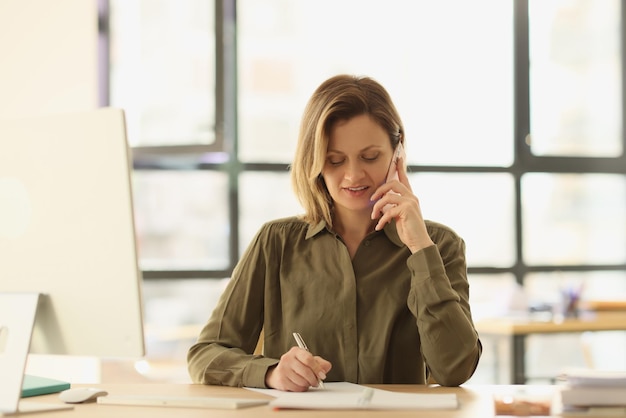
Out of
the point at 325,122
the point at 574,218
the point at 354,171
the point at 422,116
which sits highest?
the point at 422,116

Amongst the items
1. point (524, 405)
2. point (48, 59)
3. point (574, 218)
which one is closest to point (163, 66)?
point (48, 59)

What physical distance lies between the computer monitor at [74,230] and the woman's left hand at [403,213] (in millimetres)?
681

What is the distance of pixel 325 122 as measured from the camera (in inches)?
77.8

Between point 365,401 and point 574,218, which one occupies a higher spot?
point 574,218

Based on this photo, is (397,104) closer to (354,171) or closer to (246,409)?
(354,171)

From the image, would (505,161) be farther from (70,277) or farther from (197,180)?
(70,277)

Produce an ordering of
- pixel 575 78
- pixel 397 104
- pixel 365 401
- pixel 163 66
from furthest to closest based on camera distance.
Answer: pixel 575 78 < pixel 397 104 < pixel 163 66 < pixel 365 401

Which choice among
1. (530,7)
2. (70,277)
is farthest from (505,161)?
(70,277)

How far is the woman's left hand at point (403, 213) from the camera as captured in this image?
188 centimetres

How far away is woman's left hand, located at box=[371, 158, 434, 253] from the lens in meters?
1.88

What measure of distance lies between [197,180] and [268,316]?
257 cm

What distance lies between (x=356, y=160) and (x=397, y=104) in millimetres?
2796

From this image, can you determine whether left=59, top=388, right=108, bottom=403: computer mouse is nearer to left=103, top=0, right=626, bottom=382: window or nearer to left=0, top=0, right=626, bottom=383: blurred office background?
left=0, top=0, right=626, bottom=383: blurred office background

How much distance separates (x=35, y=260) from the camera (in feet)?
4.84
